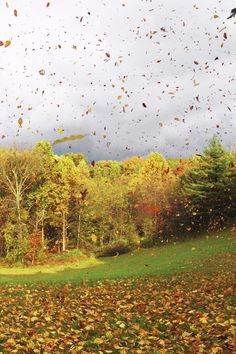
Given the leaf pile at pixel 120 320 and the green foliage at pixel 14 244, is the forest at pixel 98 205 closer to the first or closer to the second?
the green foliage at pixel 14 244

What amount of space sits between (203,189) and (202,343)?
39291 mm

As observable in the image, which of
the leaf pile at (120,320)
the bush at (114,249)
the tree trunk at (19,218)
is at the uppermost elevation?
the tree trunk at (19,218)

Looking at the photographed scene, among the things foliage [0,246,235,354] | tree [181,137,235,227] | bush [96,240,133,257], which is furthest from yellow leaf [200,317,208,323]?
bush [96,240,133,257]

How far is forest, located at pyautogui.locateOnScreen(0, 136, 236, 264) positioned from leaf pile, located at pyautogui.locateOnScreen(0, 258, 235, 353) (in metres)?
31.4

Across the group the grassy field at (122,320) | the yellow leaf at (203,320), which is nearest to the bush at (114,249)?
the grassy field at (122,320)

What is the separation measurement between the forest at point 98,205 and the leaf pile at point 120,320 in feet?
103

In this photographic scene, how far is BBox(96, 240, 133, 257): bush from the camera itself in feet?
154

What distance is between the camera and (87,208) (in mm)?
52938

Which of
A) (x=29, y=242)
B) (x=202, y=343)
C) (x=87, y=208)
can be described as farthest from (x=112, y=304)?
(x=87, y=208)

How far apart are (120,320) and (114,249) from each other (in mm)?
37652

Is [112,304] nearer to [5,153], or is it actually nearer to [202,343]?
[202,343]

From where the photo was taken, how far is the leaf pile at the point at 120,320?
25.0 ft

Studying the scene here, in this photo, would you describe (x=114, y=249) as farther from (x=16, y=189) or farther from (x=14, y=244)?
(x=16, y=189)

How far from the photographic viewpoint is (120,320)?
9758mm
